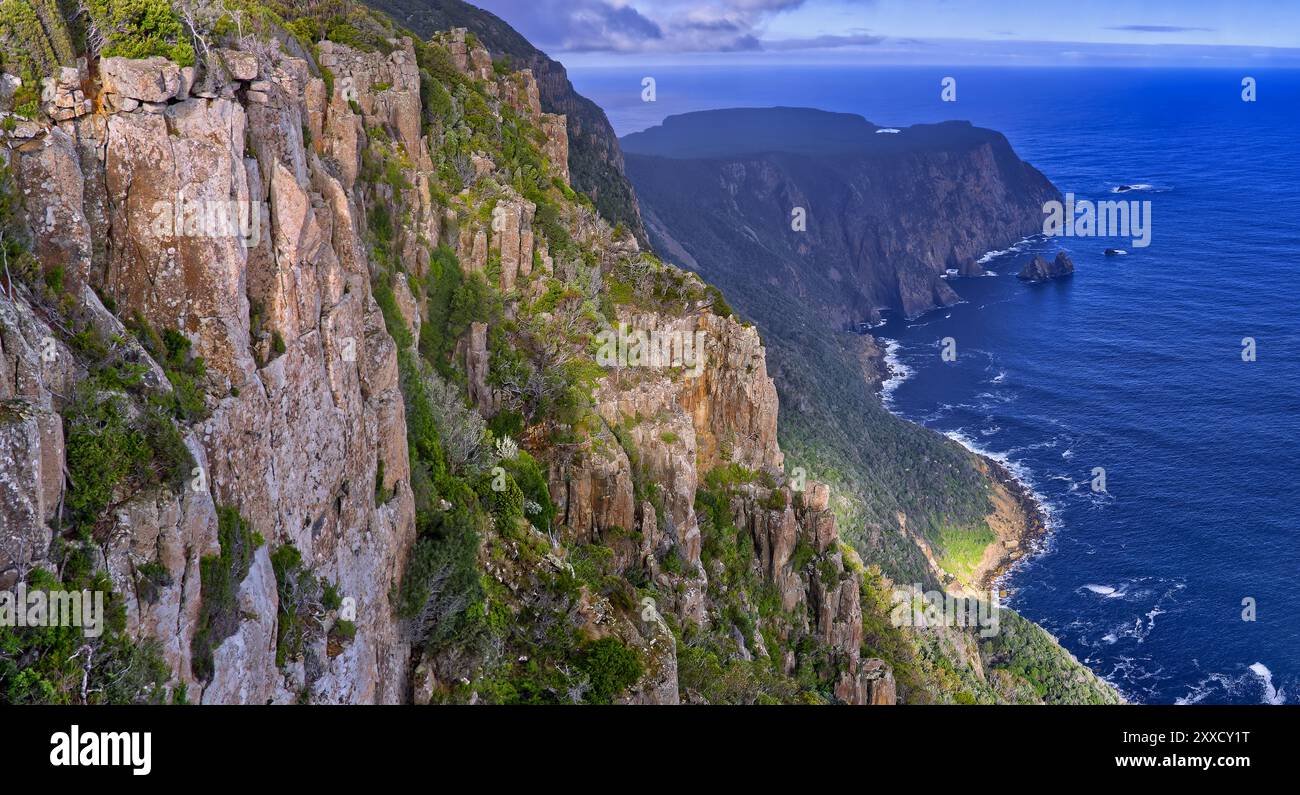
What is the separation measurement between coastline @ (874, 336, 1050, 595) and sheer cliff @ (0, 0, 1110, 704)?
251 ft

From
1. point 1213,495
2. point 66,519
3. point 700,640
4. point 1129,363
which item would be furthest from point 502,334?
point 1129,363

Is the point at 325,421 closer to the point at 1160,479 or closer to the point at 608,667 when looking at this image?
the point at 608,667

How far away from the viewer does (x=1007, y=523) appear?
132500 mm

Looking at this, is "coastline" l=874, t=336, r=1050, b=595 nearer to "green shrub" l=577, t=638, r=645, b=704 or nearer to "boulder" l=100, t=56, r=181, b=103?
"green shrub" l=577, t=638, r=645, b=704

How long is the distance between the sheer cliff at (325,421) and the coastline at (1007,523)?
7646 centimetres

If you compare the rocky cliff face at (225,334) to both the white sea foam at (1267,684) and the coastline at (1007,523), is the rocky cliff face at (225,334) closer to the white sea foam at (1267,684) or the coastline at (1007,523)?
the white sea foam at (1267,684)

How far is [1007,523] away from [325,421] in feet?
409

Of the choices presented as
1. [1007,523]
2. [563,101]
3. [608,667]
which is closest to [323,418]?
[608,667]

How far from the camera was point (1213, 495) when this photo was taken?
12875 cm

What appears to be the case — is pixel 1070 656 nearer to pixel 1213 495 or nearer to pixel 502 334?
pixel 1213 495

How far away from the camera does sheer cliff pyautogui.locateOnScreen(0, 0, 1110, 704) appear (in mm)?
16453

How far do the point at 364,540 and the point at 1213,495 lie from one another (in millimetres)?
132945

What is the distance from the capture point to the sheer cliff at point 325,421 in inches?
648

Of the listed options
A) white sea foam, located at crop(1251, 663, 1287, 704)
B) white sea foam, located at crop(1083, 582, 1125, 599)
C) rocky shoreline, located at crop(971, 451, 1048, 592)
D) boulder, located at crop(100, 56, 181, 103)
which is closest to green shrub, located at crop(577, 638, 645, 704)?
boulder, located at crop(100, 56, 181, 103)
